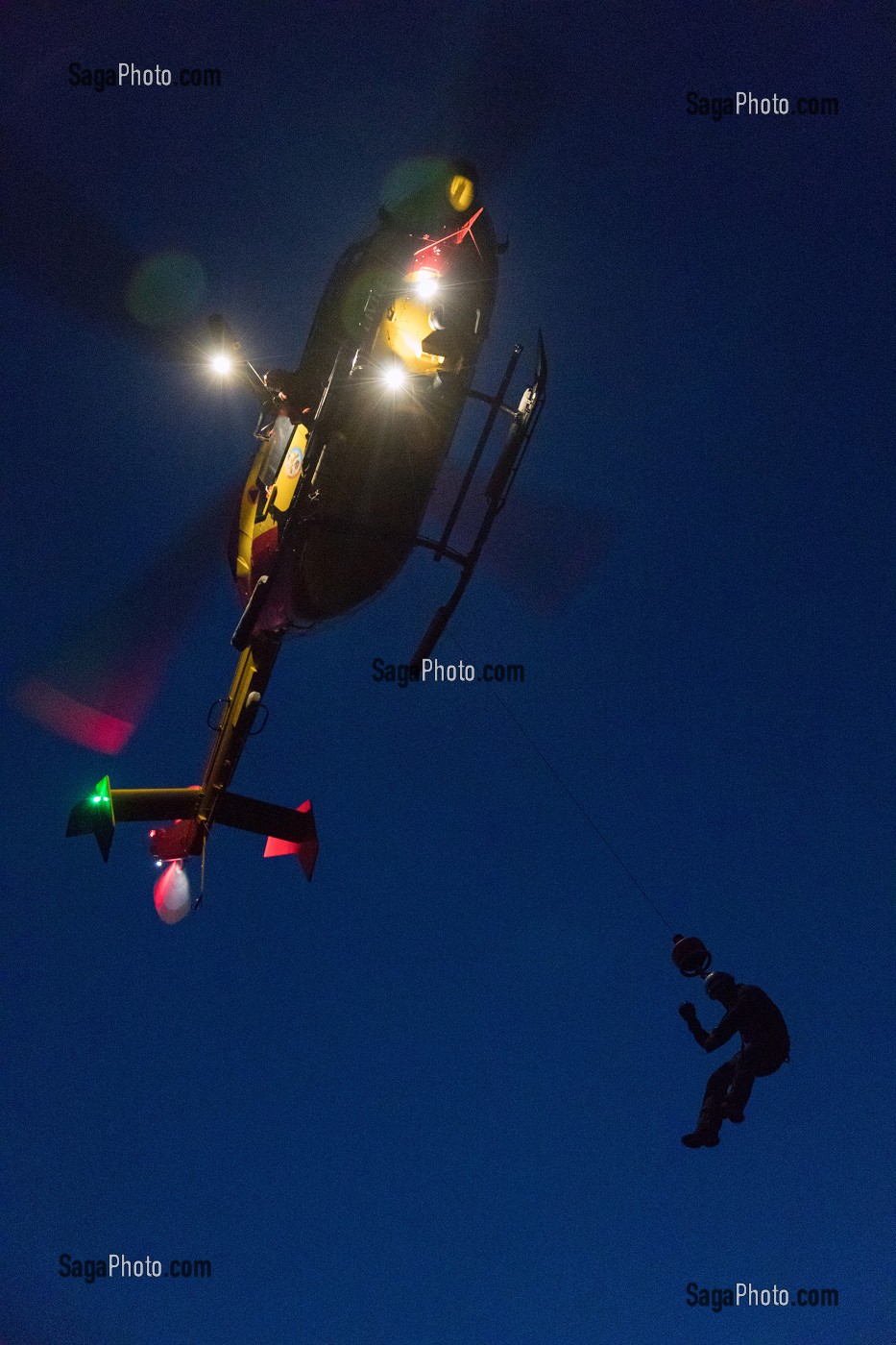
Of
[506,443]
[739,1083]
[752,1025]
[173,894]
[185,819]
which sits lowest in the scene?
[739,1083]

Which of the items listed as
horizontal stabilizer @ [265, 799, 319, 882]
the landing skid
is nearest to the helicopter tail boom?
horizontal stabilizer @ [265, 799, 319, 882]

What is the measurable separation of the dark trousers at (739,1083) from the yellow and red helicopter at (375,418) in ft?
12.5

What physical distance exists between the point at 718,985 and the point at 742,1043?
0.60m

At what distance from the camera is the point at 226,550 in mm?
9078

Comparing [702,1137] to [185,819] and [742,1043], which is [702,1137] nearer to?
[742,1043]

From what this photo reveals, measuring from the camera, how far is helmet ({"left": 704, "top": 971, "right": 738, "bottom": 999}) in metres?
6.62

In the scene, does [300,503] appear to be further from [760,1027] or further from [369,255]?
[760,1027]

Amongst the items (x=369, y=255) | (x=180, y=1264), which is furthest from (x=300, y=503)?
(x=180, y=1264)

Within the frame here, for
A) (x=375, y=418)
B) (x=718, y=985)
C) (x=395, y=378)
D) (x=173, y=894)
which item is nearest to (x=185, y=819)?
(x=173, y=894)

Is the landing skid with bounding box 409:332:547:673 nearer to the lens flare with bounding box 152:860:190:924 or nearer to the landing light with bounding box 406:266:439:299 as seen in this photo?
the landing light with bounding box 406:266:439:299

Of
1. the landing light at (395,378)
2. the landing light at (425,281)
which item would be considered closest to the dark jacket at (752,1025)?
the landing light at (395,378)

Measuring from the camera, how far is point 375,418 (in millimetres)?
7098

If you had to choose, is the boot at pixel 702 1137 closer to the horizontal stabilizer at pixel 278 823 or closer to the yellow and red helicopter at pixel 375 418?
the horizontal stabilizer at pixel 278 823

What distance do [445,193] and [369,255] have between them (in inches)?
28.1
